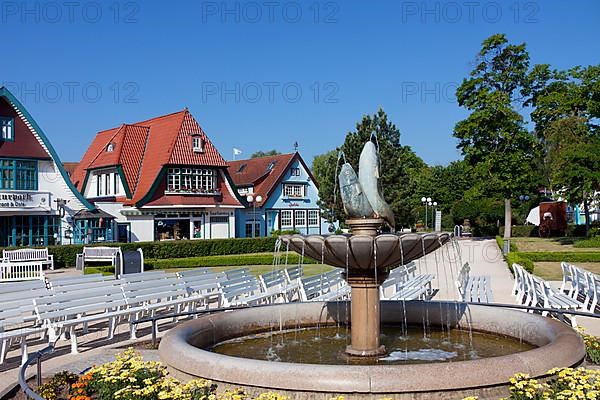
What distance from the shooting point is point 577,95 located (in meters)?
45.0

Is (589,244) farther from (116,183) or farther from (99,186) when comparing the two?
(99,186)

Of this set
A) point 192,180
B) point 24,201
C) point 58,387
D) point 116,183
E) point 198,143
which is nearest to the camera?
point 58,387

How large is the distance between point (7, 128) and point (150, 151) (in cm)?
1145

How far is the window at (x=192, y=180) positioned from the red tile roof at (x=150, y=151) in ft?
2.29

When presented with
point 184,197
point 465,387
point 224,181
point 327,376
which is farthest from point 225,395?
point 224,181

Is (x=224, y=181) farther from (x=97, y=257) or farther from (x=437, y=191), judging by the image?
(x=437, y=191)

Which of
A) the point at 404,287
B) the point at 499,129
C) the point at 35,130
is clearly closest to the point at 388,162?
the point at 499,129

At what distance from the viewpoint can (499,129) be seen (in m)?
47.2

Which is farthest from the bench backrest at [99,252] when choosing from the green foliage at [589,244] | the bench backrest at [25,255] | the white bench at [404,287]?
the green foliage at [589,244]

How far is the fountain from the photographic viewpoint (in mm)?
5883

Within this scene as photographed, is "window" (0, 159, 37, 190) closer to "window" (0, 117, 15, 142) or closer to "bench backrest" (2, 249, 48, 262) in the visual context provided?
"window" (0, 117, 15, 142)

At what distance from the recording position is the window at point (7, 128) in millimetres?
34375

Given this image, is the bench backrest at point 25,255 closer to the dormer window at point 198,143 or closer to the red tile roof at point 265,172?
the dormer window at point 198,143

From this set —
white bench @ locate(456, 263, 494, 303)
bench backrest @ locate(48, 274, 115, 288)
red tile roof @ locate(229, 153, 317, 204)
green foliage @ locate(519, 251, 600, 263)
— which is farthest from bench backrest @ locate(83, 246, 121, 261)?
red tile roof @ locate(229, 153, 317, 204)
